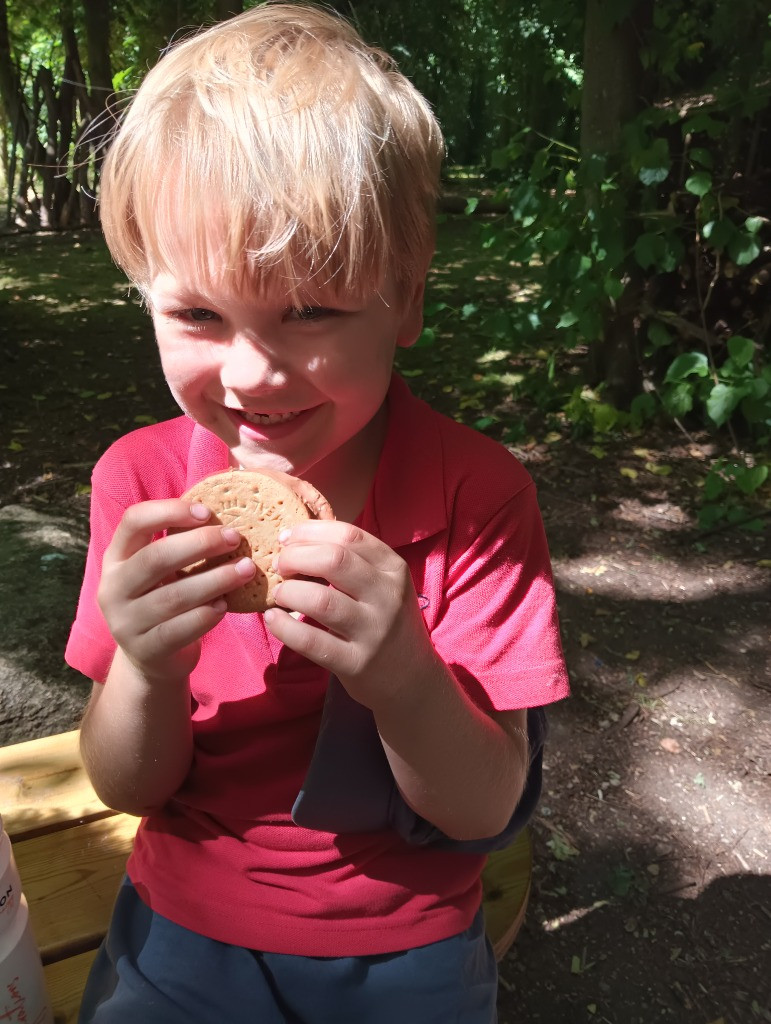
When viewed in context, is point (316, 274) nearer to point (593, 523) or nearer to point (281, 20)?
point (281, 20)

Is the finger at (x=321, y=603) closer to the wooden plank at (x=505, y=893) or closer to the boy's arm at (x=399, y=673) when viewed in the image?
the boy's arm at (x=399, y=673)

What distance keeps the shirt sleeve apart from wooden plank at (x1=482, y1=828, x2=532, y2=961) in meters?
0.59

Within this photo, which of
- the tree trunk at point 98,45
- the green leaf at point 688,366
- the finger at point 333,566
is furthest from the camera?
the tree trunk at point 98,45

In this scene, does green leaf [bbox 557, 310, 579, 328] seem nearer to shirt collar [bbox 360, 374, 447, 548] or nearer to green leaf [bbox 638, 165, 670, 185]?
green leaf [bbox 638, 165, 670, 185]

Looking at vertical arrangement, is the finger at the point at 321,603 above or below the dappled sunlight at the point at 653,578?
above

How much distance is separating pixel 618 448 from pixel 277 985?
406 cm

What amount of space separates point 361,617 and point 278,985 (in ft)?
2.32

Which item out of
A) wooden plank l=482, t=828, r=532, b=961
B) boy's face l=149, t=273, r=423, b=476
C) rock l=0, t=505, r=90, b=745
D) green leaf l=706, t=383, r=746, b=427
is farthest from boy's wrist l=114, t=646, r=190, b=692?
green leaf l=706, t=383, r=746, b=427

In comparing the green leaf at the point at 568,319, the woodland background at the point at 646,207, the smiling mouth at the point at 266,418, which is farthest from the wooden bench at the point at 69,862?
the green leaf at the point at 568,319

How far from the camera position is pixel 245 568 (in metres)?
1.07

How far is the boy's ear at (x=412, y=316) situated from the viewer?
133 cm

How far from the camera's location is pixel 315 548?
3.37 feet

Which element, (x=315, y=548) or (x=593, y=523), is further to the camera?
(x=593, y=523)

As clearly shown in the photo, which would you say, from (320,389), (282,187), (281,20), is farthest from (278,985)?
(281,20)
